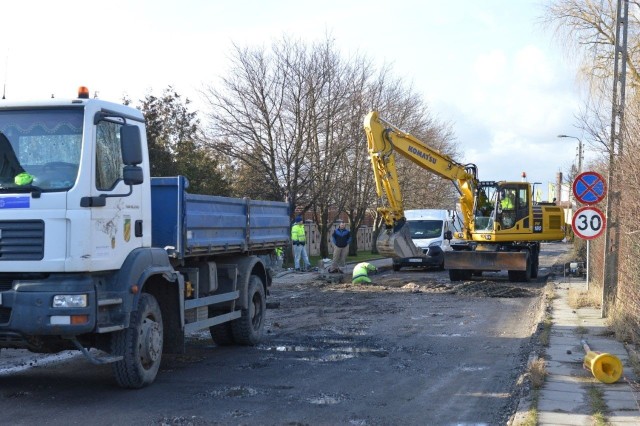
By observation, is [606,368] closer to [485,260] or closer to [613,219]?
[613,219]

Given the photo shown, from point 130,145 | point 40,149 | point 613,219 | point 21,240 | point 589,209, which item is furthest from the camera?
point 613,219

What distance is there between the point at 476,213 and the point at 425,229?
608cm

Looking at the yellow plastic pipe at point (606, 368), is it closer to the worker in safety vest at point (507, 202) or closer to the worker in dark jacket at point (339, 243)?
the worker in safety vest at point (507, 202)

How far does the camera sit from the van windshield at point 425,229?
32.7 metres

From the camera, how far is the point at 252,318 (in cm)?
1271

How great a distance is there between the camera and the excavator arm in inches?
922

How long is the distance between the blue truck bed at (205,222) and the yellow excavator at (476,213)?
1079 cm

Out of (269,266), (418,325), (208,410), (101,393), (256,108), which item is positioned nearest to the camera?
(208,410)

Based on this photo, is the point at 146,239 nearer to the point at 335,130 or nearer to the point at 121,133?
the point at 121,133

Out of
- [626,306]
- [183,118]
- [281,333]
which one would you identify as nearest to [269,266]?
[281,333]

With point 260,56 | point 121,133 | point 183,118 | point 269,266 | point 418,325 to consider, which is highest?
point 260,56

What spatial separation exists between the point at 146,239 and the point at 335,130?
2581 centimetres

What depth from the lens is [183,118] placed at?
2980 centimetres

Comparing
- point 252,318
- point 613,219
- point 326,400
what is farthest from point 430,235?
point 326,400
